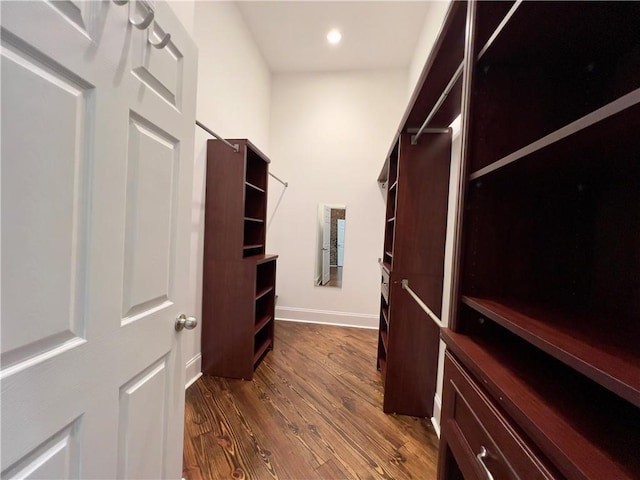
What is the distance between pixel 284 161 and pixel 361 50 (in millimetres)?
1674

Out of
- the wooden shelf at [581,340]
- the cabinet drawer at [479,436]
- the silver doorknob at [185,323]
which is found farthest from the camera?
the silver doorknob at [185,323]

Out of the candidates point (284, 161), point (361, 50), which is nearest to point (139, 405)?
point (284, 161)

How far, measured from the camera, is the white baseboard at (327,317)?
3.56 m

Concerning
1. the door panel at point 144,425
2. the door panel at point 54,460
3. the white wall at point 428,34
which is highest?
the white wall at point 428,34

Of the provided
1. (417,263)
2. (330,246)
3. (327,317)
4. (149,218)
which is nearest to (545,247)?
(417,263)

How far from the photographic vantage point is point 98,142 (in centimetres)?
63

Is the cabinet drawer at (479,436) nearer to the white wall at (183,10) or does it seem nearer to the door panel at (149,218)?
the door panel at (149,218)

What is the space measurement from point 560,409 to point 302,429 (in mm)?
1582

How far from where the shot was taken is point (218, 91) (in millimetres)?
2393

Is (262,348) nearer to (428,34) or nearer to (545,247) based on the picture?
(545,247)

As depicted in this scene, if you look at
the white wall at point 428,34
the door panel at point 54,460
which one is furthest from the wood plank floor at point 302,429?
the white wall at point 428,34

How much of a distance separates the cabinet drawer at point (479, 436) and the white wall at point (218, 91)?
1.78m

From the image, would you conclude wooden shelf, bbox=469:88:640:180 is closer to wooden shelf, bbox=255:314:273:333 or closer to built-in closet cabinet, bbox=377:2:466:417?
built-in closet cabinet, bbox=377:2:466:417

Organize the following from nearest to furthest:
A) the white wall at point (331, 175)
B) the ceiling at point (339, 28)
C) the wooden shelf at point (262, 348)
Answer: the wooden shelf at point (262, 348) → the ceiling at point (339, 28) → the white wall at point (331, 175)
